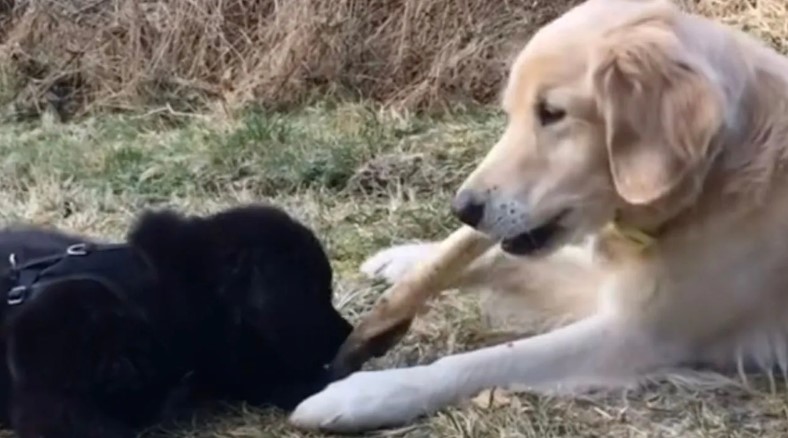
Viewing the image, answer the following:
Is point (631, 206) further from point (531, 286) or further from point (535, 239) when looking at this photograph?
point (531, 286)

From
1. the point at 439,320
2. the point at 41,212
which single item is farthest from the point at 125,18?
the point at 439,320

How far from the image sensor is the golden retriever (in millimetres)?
2467

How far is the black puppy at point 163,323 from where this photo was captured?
2289 mm

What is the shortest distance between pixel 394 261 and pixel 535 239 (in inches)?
30.4

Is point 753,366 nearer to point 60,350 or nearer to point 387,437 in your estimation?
point 387,437

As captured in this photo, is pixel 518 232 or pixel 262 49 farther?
pixel 262 49

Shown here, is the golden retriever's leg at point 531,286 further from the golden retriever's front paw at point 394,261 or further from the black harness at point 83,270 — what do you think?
the black harness at point 83,270

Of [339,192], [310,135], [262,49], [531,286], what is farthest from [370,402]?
[262,49]

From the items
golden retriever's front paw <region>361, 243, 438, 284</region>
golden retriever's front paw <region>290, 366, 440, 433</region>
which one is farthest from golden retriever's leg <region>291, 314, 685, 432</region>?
golden retriever's front paw <region>361, 243, 438, 284</region>

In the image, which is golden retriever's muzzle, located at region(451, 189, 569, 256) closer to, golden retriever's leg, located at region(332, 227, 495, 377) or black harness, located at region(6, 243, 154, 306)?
golden retriever's leg, located at region(332, 227, 495, 377)

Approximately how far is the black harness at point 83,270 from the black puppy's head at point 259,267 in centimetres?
4

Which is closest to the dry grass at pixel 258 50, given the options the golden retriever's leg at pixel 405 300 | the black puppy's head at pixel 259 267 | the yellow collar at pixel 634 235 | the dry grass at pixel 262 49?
the dry grass at pixel 262 49

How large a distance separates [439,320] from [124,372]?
82cm

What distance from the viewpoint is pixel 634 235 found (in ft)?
8.71
